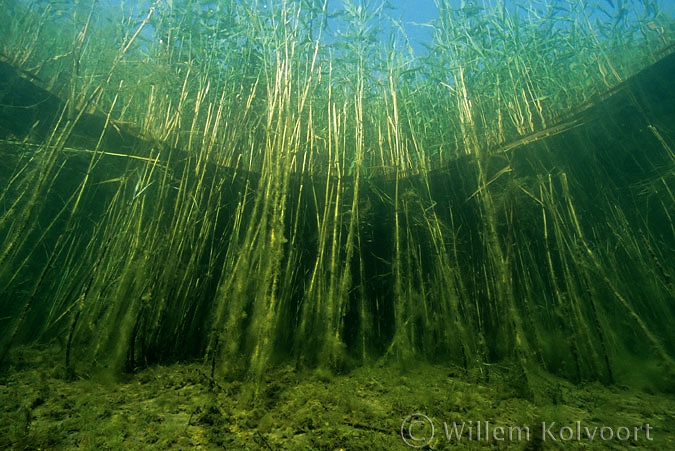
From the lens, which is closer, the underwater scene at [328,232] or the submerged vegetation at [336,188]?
the underwater scene at [328,232]

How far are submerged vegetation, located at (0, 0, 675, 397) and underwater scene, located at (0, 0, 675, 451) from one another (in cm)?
4

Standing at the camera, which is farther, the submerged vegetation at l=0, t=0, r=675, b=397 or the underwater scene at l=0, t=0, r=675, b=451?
the submerged vegetation at l=0, t=0, r=675, b=397

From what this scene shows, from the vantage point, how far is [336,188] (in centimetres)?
375

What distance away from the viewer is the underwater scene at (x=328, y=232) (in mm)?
1775

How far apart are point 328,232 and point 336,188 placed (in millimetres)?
870

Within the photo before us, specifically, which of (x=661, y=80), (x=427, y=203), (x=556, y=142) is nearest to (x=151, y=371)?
(x=427, y=203)

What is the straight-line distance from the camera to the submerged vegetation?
262 cm

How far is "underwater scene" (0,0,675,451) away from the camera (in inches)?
69.9

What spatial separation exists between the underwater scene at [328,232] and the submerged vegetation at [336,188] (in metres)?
0.04

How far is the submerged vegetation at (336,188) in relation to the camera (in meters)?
2.62

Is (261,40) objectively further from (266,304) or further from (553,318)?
(553,318)

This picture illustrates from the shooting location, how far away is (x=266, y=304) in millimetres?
2096

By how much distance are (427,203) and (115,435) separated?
4.13m

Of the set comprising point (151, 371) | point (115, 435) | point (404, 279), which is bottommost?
point (115, 435)
